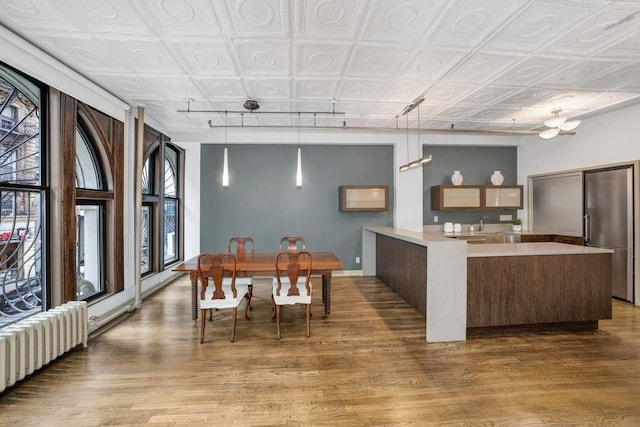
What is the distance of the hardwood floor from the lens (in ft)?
6.36

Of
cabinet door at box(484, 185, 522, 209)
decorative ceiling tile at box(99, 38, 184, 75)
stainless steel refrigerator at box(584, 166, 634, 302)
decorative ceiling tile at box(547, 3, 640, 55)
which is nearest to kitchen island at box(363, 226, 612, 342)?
stainless steel refrigerator at box(584, 166, 634, 302)

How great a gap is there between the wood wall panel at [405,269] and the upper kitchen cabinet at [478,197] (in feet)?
5.16

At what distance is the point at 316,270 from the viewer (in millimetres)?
3430

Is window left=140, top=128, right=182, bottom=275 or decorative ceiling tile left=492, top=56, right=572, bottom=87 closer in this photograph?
decorative ceiling tile left=492, top=56, right=572, bottom=87

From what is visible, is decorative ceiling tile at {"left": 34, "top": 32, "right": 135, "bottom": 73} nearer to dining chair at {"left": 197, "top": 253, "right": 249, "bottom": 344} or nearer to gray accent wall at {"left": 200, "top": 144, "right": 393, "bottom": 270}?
dining chair at {"left": 197, "top": 253, "right": 249, "bottom": 344}

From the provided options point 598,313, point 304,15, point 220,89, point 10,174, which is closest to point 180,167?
point 220,89

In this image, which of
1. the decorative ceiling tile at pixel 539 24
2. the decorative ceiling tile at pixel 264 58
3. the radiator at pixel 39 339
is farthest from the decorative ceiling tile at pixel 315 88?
the radiator at pixel 39 339

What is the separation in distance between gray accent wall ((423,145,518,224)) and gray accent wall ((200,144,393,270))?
0.88 metres

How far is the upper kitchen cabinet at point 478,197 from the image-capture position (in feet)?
18.4

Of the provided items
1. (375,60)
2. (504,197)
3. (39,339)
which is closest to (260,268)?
(39,339)

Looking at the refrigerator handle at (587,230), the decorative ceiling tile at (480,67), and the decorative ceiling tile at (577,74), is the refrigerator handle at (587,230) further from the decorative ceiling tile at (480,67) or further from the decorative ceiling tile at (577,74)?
the decorative ceiling tile at (480,67)

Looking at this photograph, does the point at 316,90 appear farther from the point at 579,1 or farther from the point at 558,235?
the point at 558,235

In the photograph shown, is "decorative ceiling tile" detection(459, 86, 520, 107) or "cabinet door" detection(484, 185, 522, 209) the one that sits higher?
"decorative ceiling tile" detection(459, 86, 520, 107)

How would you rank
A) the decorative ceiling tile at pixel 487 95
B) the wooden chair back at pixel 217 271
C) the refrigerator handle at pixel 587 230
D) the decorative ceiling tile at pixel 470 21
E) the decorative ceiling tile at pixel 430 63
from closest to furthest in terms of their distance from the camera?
1. the decorative ceiling tile at pixel 470 21
2. the decorative ceiling tile at pixel 430 63
3. the wooden chair back at pixel 217 271
4. the decorative ceiling tile at pixel 487 95
5. the refrigerator handle at pixel 587 230
